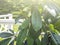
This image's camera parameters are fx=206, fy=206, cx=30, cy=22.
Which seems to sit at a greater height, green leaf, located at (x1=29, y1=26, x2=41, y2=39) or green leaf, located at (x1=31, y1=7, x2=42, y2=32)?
green leaf, located at (x1=31, y1=7, x2=42, y2=32)

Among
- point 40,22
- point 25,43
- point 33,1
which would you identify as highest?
point 33,1

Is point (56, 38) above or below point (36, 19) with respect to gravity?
below

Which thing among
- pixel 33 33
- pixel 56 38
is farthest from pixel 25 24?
pixel 56 38

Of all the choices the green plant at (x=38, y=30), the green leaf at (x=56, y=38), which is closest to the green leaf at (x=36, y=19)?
the green plant at (x=38, y=30)

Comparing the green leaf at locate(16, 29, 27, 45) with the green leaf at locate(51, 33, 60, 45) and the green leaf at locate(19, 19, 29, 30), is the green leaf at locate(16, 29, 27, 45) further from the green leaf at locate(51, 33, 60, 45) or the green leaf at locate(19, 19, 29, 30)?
the green leaf at locate(51, 33, 60, 45)

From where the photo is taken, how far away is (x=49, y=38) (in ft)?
4.04

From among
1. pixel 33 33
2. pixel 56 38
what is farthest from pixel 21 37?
pixel 56 38

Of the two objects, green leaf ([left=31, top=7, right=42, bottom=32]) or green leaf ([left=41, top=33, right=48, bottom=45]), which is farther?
green leaf ([left=41, top=33, right=48, bottom=45])

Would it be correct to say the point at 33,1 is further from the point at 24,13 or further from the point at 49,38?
the point at 49,38

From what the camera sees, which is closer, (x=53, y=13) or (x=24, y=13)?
(x=53, y=13)

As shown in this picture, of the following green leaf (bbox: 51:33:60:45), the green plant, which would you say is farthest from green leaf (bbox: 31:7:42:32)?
green leaf (bbox: 51:33:60:45)

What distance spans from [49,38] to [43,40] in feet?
0.14

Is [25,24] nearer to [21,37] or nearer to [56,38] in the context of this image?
[21,37]

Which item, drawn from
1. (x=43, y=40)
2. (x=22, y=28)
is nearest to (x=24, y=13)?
(x=22, y=28)
